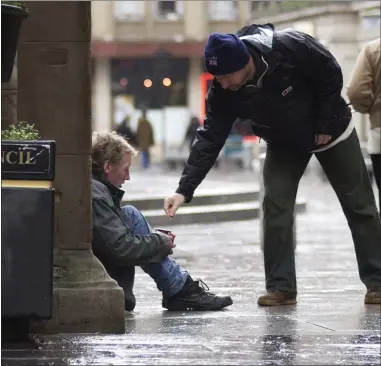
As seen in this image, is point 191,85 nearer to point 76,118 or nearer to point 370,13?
point 370,13

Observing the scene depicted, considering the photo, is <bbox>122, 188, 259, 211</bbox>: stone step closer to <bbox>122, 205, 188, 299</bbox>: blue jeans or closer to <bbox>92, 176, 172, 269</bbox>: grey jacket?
<bbox>122, 205, 188, 299</bbox>: blue jeans

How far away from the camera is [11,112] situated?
570cm

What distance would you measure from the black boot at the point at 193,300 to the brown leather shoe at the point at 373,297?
0.84 metres

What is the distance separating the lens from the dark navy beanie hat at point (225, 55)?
6.16 m

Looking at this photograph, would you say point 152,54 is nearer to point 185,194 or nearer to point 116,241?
point 185,194

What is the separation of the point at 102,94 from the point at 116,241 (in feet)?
142

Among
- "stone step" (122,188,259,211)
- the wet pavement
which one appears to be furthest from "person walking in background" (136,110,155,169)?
the wet pavement

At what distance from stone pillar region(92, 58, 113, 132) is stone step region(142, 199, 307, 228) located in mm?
32059

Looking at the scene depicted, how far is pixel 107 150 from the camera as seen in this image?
658cm

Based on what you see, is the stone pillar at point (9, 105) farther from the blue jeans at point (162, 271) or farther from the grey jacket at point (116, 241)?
the blue jeans at point (162, 271)

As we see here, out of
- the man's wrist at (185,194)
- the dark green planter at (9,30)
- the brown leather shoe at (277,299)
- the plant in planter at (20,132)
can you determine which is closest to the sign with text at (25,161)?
the plant in planter at (20,132)

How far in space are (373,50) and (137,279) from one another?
2238 mm

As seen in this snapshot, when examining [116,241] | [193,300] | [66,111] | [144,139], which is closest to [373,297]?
[193,300]

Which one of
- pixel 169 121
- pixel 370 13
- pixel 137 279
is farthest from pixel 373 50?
pixel 169 121
